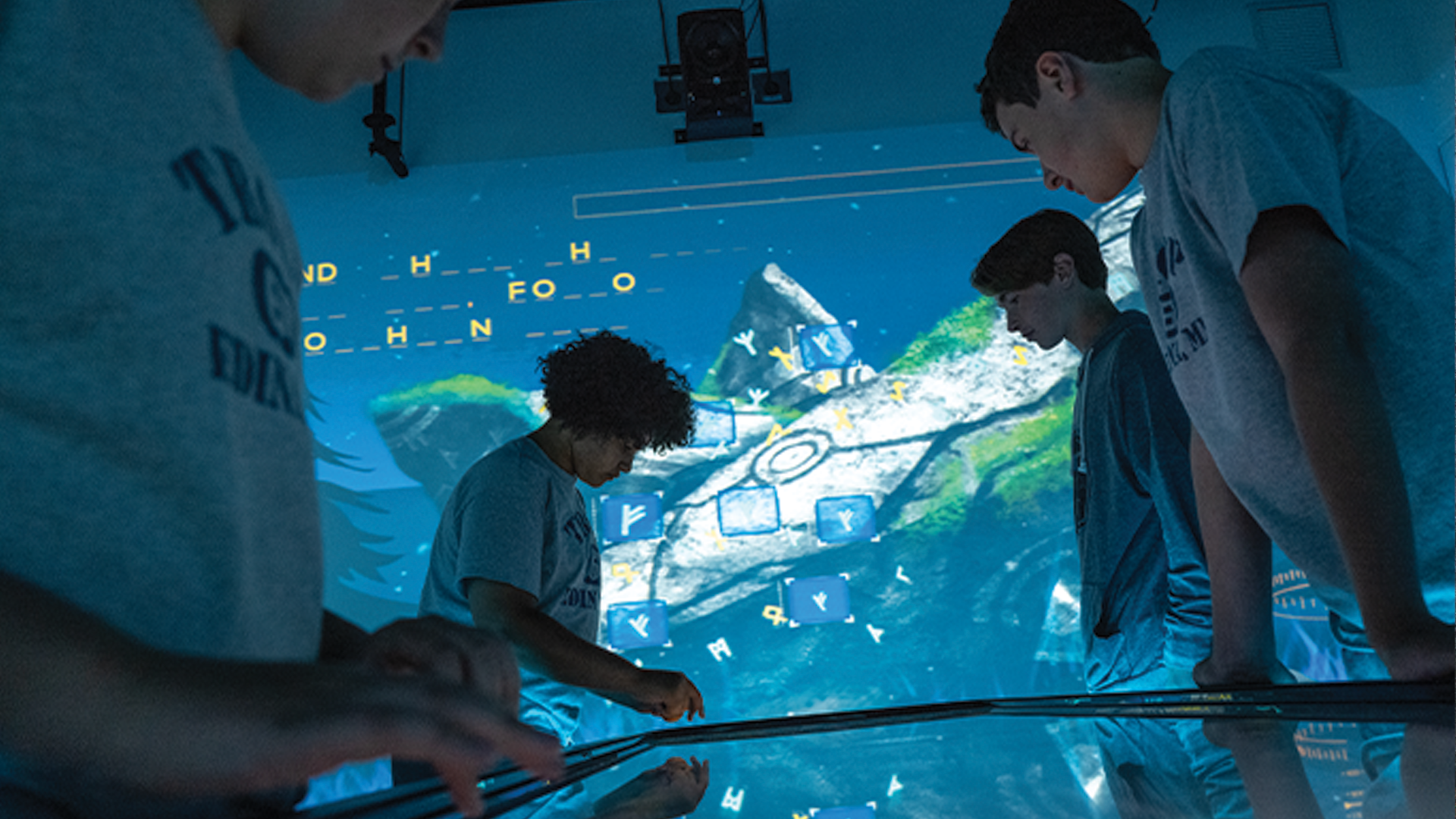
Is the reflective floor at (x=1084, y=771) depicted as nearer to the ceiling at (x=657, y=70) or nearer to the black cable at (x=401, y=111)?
the ceiling at (x=657, y=70)

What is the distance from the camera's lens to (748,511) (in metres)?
3.50

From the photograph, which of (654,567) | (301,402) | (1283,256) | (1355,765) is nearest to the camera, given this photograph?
(1355,765)

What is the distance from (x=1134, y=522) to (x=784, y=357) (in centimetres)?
211

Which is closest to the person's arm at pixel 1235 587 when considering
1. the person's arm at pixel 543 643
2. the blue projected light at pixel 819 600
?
the person's arm at pixel 543 643

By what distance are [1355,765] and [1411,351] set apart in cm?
56

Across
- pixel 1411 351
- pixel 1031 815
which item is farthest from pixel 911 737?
pixel 1411 351

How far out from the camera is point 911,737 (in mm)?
897

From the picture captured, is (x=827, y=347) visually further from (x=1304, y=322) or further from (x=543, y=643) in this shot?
(x=1304, y=322)

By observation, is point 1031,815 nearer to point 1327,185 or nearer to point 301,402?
point 301,402

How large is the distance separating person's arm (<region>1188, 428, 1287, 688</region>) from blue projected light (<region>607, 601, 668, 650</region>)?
2.45 m

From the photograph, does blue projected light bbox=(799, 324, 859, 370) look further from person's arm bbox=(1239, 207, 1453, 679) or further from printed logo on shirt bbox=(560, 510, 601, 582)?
person's arm bbox=(1239, 207, 1453, 679)

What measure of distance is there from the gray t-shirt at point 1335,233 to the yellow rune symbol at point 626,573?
270 centimetres

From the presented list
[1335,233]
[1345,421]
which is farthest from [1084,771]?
[1335,233]

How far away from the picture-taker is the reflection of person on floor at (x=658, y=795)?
1.63ft
